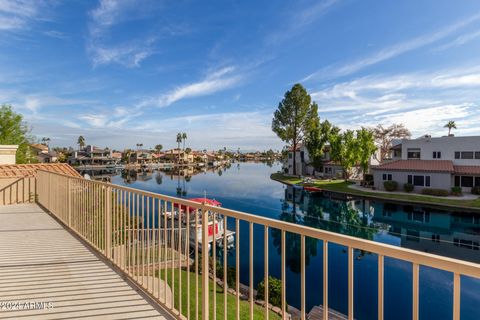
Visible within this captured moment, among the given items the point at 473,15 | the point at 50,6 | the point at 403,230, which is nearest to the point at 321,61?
the point at 473,15

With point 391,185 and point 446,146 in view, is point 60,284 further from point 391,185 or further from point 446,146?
point 446,146

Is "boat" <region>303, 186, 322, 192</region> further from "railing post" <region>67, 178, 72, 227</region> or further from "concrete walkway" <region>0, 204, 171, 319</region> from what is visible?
"concrete walkway" <region>0, 204, 171, 319</region>

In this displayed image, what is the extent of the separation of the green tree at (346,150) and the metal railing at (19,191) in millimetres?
Answer: 26729

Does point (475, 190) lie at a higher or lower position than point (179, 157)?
lower

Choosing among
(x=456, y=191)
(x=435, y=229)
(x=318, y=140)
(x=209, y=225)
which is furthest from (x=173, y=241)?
(x=318, y=140)

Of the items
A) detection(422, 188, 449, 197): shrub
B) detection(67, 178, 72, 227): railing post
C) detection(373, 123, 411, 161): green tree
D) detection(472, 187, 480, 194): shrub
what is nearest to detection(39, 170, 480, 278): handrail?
detection(67, 178, 72, 227): railing post

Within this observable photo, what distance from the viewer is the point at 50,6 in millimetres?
8727

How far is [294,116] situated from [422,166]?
18822mm

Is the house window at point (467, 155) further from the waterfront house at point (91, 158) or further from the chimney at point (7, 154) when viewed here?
the waterfront house at point (91, 158)

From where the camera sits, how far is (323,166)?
36.5 metres

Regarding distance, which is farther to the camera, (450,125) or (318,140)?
(450,125)

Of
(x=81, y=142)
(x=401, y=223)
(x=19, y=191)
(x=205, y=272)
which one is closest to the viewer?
(x=205, y=272)

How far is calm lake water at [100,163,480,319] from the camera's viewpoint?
7.82 m

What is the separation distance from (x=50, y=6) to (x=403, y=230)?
60.1ft
